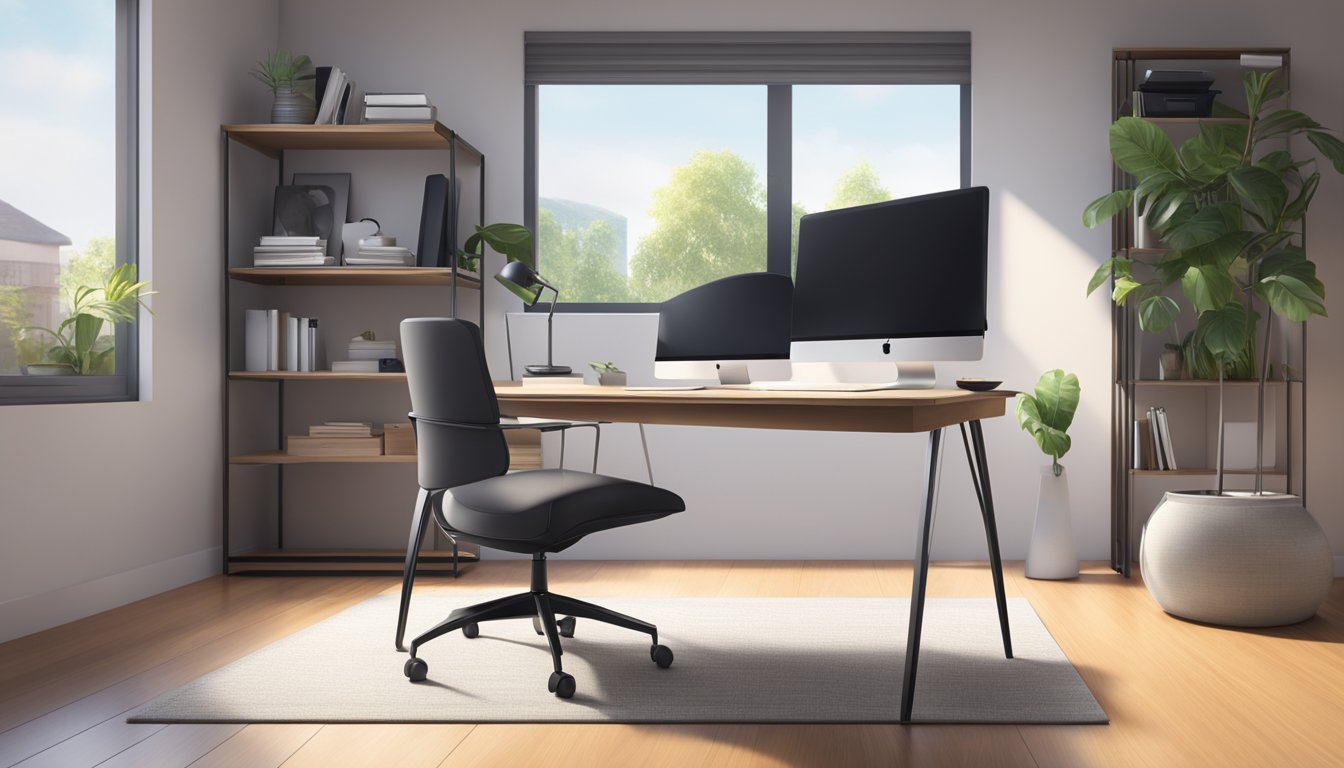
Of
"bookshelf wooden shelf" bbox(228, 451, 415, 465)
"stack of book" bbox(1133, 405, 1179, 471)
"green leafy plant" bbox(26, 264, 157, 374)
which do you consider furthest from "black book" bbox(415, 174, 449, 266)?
"stack of book" bbox(1133, 405, 1179, 471)

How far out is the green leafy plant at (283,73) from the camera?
165 inches

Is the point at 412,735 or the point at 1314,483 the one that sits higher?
the point at 1314,483

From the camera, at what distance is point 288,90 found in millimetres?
4219

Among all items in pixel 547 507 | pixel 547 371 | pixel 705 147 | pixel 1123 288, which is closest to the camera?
pixel 547 507

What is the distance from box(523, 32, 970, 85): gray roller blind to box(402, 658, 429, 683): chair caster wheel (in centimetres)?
282

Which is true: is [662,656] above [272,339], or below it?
below

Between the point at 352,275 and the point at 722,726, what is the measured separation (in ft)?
8.83

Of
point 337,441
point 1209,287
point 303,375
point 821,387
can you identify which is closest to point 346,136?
point 303,375

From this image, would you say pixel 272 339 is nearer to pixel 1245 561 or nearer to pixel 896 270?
pixel 896 270

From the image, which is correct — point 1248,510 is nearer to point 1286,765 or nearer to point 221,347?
point 1286,765

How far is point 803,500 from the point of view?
443cm

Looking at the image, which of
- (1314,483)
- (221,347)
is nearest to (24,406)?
(221,347)

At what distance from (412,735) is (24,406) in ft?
5.97

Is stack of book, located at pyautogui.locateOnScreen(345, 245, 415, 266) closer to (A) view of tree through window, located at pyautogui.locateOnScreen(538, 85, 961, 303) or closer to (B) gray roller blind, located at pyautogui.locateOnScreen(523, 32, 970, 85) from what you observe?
(A) view of tree through window, located at pyautogui.locateOnScreen(538, 85, 961, 303)
